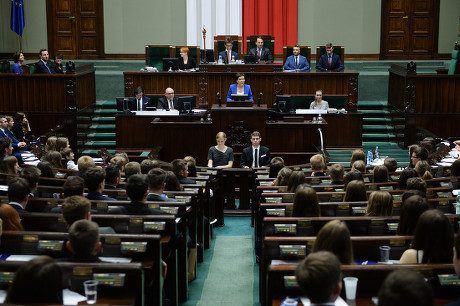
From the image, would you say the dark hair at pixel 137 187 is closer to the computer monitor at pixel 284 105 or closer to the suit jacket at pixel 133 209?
the suit jacket at pixel 133 209

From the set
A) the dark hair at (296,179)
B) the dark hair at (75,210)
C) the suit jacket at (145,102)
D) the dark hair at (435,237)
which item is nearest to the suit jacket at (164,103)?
the suit jacket at (145,102)

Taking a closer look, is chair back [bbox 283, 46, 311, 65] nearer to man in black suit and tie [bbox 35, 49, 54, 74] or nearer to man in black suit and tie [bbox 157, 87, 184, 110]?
man in black suit and tie [bbox 157, 87, 184, 110]

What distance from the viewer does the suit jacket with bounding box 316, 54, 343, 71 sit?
14.1 metres

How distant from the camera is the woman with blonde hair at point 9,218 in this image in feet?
15.8

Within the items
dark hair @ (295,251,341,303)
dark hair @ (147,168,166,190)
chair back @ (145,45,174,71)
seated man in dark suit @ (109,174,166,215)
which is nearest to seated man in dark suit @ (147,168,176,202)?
dark hair @ (147,168,166,190)

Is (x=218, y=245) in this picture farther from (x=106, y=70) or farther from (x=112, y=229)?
(x=106, y=70)

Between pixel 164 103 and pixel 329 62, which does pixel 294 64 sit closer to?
pixel 329 62

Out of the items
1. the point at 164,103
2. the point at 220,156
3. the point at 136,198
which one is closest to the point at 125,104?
the point at 164,103

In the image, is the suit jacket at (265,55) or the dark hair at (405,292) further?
the suit jacket at (265,55)

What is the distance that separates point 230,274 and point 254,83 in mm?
7254

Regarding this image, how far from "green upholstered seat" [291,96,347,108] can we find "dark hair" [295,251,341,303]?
428 inches

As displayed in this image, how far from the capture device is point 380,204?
5215 mm

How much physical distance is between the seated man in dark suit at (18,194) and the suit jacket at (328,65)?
968cm

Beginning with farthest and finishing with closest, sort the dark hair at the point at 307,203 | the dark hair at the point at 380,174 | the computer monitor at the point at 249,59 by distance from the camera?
1. the computer monitor at the point at 249,59
2. the dark hair at the point at 380,174
3. the dark hair at the point at 307,203
